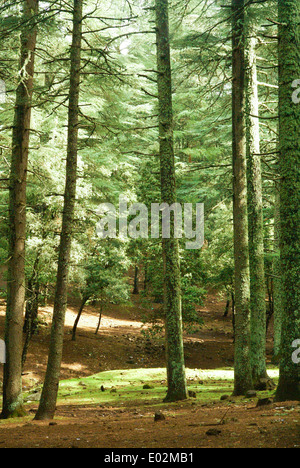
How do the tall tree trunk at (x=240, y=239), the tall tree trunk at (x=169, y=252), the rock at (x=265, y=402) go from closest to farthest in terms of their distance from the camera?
the rock at (x=265, y=402)
the tall tree trunk at (x=169, y=252)
the tall tree trunk at (x=240, y=239)

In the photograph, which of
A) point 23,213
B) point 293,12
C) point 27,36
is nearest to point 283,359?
point 293,12

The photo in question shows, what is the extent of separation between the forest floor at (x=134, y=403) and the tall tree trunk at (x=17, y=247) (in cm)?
71

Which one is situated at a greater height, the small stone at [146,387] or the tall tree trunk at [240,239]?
the tall tree trunk at [240,239]

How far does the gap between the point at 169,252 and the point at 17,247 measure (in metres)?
3.24

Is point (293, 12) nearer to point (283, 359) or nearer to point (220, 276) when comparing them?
point (283, 359)

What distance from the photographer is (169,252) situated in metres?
9.23

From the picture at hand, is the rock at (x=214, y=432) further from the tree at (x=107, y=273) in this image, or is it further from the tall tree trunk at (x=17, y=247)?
the tree at (x=107, y=273)

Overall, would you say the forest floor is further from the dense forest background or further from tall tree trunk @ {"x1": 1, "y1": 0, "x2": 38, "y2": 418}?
the dense forest background

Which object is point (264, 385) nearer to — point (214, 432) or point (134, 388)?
point (134, 388)

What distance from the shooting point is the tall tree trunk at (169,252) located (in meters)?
9.05

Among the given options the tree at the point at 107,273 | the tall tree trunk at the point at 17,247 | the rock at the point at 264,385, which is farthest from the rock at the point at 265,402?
the tree at the point at 107,273

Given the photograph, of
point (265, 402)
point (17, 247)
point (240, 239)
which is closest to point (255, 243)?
point (240, 239)

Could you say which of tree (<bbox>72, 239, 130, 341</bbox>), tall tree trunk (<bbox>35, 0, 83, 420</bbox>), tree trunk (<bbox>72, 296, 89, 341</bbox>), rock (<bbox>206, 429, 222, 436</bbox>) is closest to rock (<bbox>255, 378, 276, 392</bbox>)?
tall tree trunk (<bbox>35, 0, 83, 420</bbox>)

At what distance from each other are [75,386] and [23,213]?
6.62m
